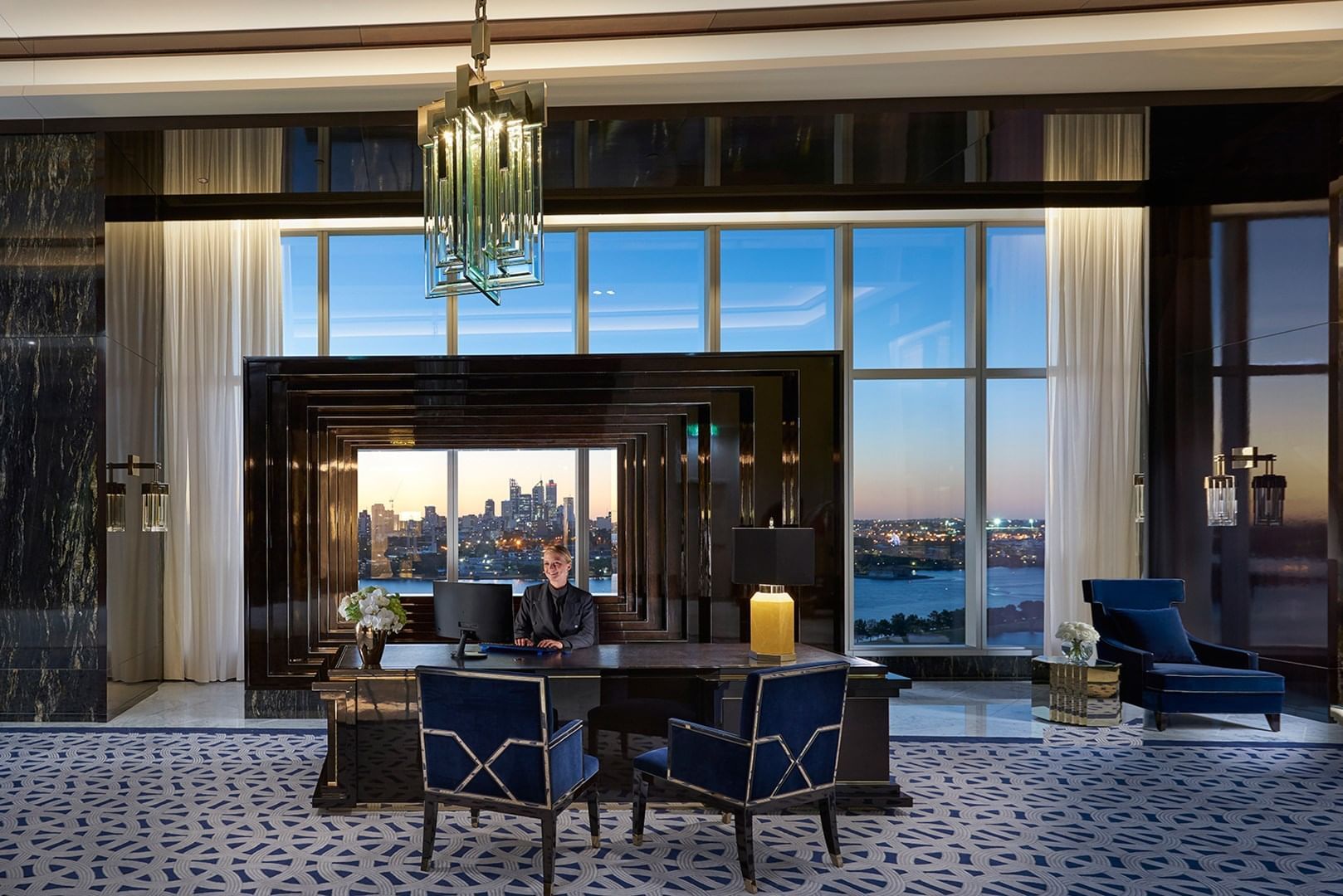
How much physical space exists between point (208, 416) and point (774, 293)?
5321mm

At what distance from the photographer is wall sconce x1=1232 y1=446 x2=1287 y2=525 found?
6.34m

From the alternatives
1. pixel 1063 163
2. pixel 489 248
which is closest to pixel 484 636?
pixel 489 248

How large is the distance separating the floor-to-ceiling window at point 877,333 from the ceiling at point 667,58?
272 cm

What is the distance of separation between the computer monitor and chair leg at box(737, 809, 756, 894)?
5.49 ft

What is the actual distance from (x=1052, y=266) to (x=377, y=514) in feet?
21.4

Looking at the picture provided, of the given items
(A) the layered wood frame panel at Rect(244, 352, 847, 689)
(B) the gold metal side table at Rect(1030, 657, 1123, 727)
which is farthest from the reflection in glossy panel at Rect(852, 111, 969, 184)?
(B) the gold metal side table at Rect(1030, 657, 1123, 727)

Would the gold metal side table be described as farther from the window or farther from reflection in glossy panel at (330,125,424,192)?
reflection in glossy panel at (330,125,424,192)

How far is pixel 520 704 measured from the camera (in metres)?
3.74

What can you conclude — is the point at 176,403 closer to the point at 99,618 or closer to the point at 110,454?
the point at 110,454

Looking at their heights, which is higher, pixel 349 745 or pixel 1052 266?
pixel 1052 266

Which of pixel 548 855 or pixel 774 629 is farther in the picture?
pixel 774 629

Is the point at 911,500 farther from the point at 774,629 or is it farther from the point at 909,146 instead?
the point at 774,629

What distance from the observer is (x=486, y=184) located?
10.1 ft

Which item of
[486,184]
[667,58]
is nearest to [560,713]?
[486,184]
